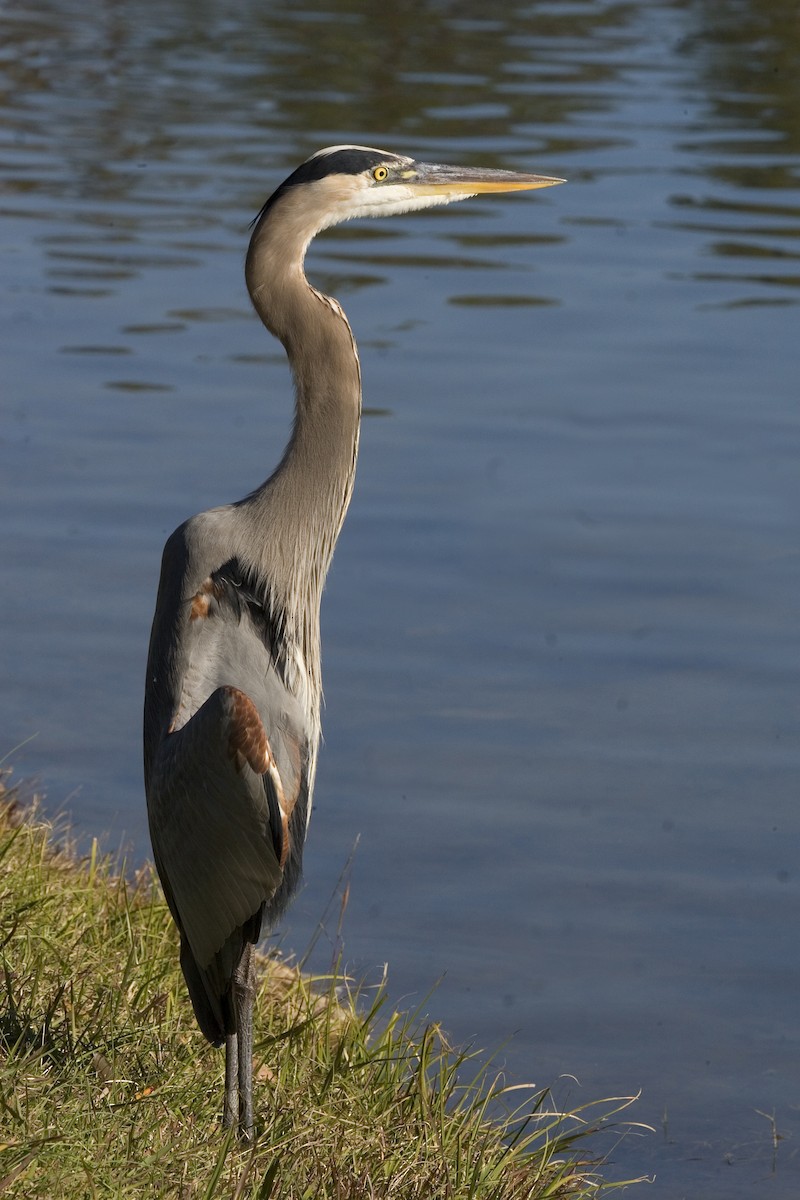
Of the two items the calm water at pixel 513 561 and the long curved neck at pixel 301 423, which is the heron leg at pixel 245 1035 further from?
the calm water at pixel 513 561

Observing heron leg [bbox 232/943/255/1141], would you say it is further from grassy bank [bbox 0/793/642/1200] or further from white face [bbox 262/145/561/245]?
white face [bbox 262/145/561/245]

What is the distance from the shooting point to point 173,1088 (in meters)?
4.41

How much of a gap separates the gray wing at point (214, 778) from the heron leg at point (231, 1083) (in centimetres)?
14

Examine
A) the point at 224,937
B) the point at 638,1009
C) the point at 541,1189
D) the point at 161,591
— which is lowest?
the point at 638,1009

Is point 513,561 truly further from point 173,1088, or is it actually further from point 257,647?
point 173,1088

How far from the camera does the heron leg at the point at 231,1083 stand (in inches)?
173

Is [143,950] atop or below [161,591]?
below

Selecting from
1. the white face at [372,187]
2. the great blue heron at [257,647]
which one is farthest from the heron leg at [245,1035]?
the white face at [372,187]

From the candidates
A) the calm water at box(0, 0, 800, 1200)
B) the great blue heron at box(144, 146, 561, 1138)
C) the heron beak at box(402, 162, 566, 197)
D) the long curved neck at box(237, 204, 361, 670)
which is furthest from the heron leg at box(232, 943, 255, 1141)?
the heron beak at box(402, 162, 566, 197)

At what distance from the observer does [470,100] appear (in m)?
21.6

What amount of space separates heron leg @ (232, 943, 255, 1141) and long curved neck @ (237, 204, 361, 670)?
29.8 inches

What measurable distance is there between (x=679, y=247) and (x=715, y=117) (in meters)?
6.32

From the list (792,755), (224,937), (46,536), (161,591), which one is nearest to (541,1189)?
(224,937)

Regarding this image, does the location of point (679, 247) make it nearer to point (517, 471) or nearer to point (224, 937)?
point (517, 471)
